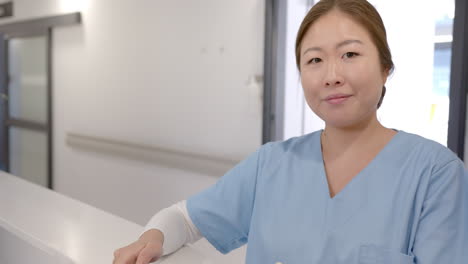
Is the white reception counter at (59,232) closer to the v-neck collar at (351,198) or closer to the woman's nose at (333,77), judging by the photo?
the v-neck collar at (351,198)

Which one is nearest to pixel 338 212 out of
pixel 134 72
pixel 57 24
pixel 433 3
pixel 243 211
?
pixel 243 211

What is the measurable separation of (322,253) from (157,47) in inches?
112

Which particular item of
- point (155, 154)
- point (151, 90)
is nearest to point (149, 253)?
point (155, 154)

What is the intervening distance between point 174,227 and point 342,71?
0.57 meters

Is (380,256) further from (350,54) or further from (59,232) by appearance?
(59,232)

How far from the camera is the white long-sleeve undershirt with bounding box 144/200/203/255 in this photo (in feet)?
3.57

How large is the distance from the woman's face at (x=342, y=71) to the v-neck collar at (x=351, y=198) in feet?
0.32

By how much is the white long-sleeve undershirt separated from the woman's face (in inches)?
18.3

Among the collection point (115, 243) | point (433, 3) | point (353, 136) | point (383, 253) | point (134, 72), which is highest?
point (433, 3)

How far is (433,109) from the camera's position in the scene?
238 centimetres

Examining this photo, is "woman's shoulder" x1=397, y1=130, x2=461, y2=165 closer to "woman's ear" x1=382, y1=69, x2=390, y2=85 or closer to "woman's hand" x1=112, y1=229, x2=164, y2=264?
"woman's ear" x1=382, y1=69, x2=390, y2=85

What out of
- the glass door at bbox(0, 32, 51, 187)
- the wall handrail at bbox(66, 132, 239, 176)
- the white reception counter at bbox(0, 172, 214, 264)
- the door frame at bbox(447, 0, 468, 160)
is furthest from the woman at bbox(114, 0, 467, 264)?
the glass door at bbox(0, 32, 51, 187)

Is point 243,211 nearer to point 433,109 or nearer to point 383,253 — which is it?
point 383,253

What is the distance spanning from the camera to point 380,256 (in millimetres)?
886
